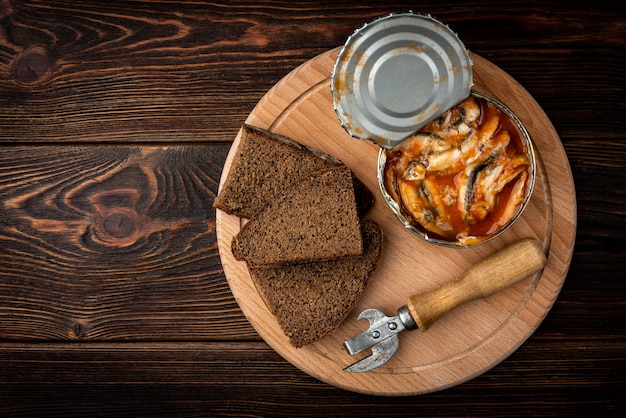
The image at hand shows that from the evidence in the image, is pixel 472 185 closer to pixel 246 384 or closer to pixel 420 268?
pixel 420 268

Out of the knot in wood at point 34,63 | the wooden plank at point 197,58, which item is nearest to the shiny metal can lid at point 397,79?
the wooden plank at point 197,58

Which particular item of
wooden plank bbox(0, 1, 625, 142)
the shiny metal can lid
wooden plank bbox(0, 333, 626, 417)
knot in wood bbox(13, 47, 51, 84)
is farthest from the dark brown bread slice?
knot in wood bbox(13, 47, 51, 84)

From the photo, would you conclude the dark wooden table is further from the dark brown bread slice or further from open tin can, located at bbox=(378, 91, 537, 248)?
open tin can, located at bbox=(378, 91, 537, 248)

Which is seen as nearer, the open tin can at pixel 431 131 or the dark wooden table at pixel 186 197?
A: the open tin can at pixel 431 131

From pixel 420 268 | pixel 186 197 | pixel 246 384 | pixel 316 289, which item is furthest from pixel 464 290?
pixel 186 197

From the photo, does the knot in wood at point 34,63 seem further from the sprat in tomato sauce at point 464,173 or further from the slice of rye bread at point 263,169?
the sprat in tomato sauce at point 464,173

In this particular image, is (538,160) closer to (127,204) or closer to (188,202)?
(188,202)

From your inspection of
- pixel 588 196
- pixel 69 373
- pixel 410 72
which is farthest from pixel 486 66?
pixel 69 373
